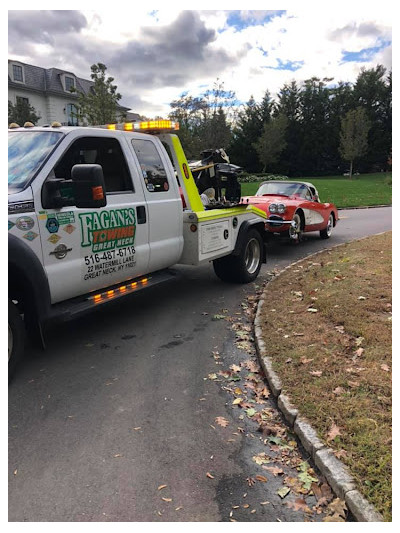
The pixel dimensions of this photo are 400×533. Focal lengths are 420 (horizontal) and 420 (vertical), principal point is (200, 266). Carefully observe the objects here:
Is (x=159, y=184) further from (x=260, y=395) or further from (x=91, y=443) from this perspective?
(x=91, y=443)

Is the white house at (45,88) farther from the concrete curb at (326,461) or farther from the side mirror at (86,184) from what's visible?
the concrete curb at (326,461)

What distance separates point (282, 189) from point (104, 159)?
6972mm

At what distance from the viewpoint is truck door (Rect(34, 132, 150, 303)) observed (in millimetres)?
3932

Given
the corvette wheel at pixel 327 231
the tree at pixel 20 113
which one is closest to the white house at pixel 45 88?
the tree at pixel 20 113

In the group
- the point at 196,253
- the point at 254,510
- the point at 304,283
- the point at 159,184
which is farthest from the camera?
the point at 304,283

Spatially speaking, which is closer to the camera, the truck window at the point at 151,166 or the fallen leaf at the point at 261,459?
the fallen leaf at the point at 261,459

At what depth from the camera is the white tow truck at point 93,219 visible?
146 inches

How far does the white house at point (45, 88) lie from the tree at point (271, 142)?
69.4 feet

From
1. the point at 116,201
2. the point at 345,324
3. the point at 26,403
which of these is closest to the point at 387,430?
the point at 345,324

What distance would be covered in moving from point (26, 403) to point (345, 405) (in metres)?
2.65

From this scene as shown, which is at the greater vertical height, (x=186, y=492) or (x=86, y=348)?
(x=86, y=348)

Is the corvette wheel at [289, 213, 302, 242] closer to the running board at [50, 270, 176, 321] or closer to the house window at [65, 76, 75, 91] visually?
the running board at [50, 270, 176, 321]

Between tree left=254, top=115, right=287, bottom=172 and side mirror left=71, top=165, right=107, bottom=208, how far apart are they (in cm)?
5029

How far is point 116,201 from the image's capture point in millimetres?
4621
